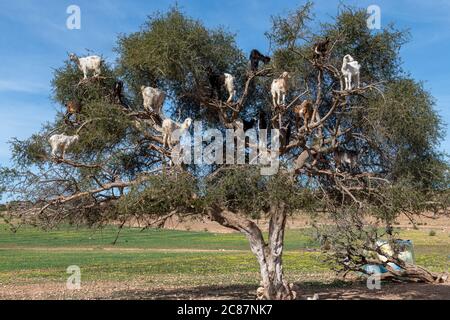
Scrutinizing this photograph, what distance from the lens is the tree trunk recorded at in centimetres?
1669

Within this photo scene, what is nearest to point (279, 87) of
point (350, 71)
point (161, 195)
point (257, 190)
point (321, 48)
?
point (321, 48)

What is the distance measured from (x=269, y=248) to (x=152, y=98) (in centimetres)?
545

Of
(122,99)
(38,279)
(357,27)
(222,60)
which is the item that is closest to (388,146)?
(357,27)

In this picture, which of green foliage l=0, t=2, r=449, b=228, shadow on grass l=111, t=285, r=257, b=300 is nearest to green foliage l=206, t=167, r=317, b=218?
green foliage l=0, t=2, r=449, b=228

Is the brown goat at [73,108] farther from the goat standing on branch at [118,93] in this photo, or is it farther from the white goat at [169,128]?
the white goat at [169,128]

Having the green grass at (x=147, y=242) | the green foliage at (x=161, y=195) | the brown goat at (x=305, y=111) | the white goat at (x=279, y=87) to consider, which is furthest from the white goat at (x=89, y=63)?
the green grass at (x=147, y=242)

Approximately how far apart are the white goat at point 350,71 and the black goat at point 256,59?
2.30m

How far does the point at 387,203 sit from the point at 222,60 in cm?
638

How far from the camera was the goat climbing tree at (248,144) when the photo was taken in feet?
50.8

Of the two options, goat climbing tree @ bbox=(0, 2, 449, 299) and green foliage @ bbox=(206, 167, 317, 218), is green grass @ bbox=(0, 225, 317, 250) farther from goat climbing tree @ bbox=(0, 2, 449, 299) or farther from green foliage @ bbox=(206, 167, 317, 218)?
green foliage @ bbox=(206, 167, 317, 218)

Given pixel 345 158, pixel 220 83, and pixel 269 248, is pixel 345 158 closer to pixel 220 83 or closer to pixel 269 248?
pixel 269 248

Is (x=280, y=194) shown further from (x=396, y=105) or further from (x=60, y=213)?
(x=60, y=213)

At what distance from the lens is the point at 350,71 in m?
15.7

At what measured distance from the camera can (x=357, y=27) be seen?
17.6 m
